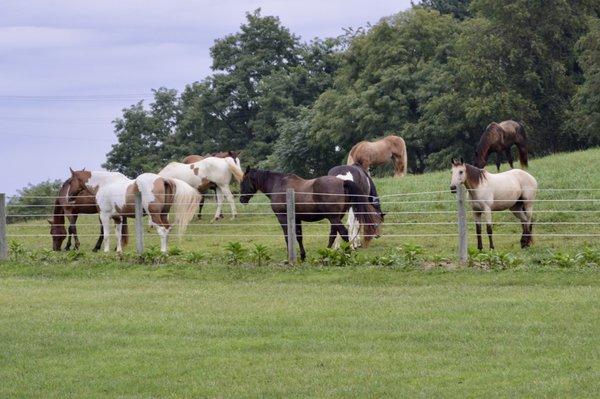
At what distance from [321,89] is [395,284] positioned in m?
42.3

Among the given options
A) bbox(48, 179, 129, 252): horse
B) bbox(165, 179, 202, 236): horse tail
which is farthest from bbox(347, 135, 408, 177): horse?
bbox(165, 179, 202, 236): horse tail

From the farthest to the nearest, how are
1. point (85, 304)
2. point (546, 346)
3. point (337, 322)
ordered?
point (85, 304) < point (337, 322) < point (546, 346)

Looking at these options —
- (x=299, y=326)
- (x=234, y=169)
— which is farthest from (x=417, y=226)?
(x=299, y=326)

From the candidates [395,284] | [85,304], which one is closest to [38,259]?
[85,304]

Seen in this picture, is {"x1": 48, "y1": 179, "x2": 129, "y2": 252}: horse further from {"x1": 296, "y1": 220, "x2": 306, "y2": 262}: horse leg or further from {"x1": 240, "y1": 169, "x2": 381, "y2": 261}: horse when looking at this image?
{"x1": 296, "y1": 220, "x2": 306, "y2": 262}: horse leg

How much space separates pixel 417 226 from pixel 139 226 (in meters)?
6.87

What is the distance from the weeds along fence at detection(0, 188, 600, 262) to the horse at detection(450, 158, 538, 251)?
0.37 metres

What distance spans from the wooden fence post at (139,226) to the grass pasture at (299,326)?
1.04ft

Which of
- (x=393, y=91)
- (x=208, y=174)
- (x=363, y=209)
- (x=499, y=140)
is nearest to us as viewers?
Answer: (x=363, y=209)

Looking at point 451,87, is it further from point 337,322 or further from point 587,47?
point 337,322

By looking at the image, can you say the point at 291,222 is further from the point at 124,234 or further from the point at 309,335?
the point at 309,335

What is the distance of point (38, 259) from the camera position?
64.2 feet

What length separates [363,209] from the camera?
1980cm

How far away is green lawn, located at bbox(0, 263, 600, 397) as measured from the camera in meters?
9.46
